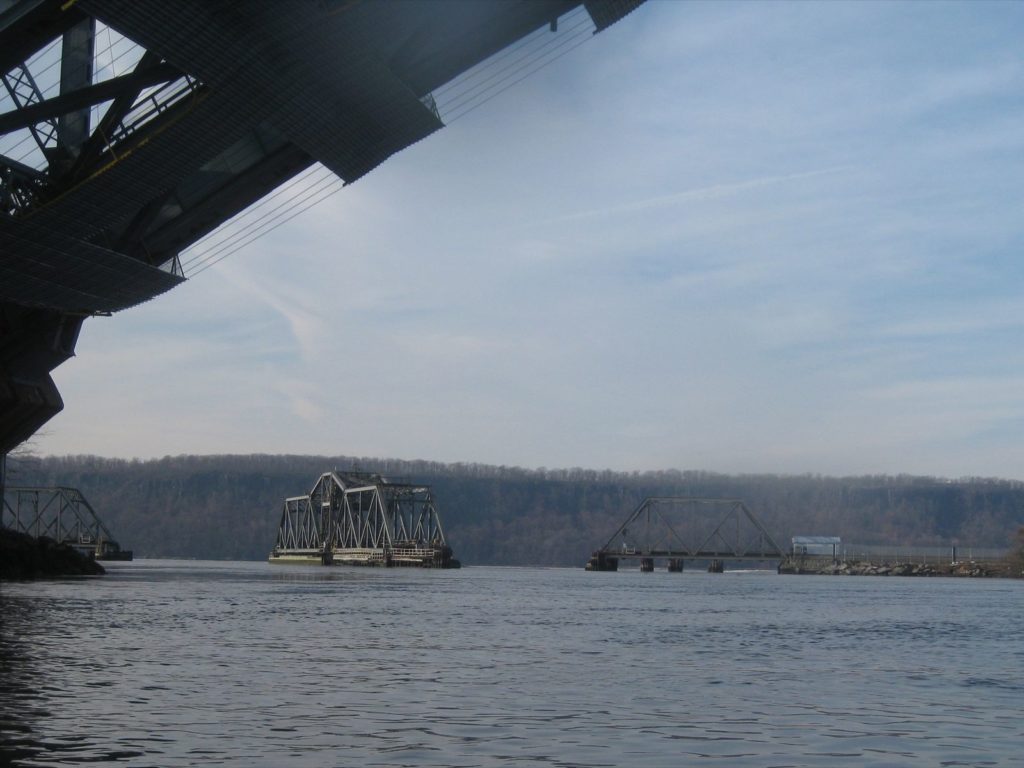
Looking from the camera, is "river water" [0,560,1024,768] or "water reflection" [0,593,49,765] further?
"river water" [0,560,1024,768]

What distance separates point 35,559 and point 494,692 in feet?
191

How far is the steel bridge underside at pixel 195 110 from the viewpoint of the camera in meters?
26.7

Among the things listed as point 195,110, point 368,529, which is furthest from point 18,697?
point 368,529

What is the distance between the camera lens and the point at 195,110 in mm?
29922

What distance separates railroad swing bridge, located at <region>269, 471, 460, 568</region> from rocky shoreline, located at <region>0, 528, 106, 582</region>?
2628 inches

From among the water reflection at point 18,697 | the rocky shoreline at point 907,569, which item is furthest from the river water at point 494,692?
the rocky shoreline at point 907,569

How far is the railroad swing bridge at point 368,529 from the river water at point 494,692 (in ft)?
364

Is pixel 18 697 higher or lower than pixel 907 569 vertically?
lower

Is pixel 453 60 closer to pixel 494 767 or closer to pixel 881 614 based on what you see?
pixel 494 767

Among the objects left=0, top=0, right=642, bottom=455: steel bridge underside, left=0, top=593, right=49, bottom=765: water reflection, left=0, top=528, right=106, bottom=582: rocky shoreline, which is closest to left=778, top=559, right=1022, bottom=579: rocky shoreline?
left=0, top=528, right=106, bottom=582: rocky shoreline

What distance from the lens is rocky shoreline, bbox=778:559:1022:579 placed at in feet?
488

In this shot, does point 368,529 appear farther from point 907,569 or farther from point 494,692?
point 494,692

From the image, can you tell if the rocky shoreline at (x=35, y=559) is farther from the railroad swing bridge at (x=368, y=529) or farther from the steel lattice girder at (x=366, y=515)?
the steel lattice girder at (x=366, y=515)

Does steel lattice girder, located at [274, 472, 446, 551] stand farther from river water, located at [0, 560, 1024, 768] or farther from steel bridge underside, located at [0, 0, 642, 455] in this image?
river water, located at [0, 560, 1024, 768]
